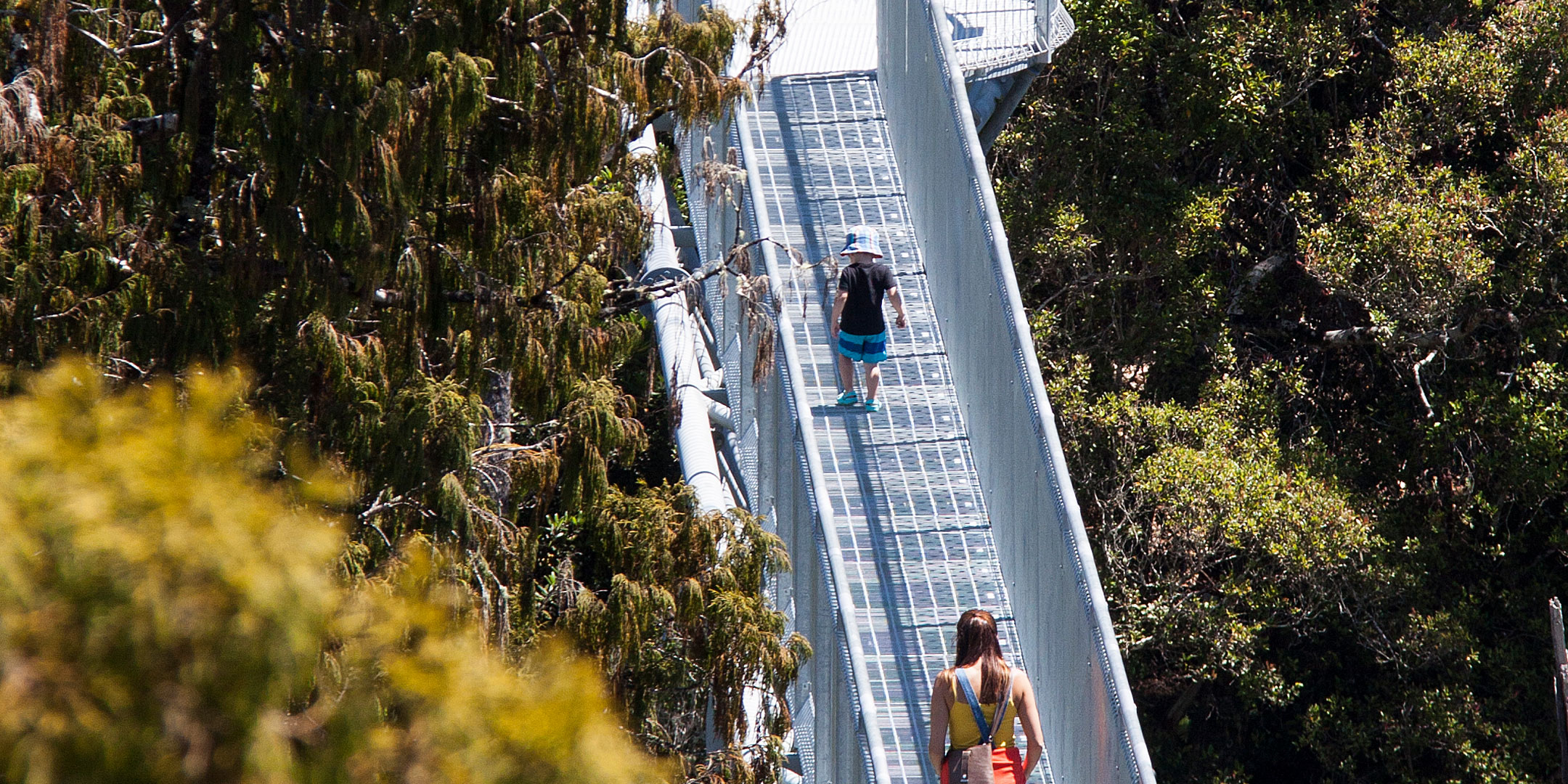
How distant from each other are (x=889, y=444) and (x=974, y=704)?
3.03 m

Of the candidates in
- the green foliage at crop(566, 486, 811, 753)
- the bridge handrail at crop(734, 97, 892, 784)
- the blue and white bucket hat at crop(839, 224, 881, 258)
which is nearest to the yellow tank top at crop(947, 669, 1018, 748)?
the bridge handrail at crop(734, 97, 892, 784)

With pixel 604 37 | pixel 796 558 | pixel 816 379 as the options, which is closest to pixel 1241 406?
pixel 816 379

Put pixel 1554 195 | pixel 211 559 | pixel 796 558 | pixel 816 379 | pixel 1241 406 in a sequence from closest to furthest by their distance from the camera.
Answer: pixel 211 559, pixel 796 558, pixel 816 379, pixel 1554 195, pixel 1241 406

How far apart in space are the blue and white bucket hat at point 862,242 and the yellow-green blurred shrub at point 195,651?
20.8ft

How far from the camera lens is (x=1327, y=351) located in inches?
589

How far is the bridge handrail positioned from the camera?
6496mm

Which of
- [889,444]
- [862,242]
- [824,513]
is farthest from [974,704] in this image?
[862,242]

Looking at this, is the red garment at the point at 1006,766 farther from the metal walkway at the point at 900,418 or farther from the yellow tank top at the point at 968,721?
the metal walkway at the point at 900,418

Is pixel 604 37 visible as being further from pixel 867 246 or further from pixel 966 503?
pixel 966 503

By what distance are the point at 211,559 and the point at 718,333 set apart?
23.9ft

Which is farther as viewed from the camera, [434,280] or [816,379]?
[816,379]

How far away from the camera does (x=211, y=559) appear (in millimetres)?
2162

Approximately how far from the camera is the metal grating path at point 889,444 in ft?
25.7

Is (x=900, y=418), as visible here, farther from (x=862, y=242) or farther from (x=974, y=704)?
(x=974, y=704)
